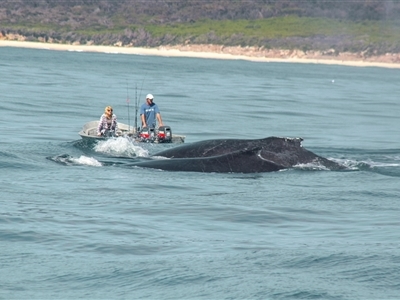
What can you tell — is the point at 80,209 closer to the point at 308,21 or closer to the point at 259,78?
the point at 259,78

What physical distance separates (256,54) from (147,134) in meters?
99.3

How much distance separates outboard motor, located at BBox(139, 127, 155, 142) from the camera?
26.8 meters

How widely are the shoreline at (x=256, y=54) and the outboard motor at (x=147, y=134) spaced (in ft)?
304

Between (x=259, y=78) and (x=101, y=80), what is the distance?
16830 millimetres

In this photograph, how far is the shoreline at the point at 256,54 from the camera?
121250mm

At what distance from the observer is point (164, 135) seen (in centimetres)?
2684

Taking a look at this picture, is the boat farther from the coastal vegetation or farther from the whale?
the coastal vegetation

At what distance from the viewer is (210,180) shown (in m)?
20.5

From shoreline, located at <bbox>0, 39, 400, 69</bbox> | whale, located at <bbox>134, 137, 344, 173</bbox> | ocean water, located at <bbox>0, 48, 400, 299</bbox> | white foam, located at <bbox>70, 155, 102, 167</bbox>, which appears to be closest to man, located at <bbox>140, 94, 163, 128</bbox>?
ocean water, located at <bbox>0, 48, 400, 299</bbox>

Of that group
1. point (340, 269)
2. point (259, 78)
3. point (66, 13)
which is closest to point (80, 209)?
point (340, 269)

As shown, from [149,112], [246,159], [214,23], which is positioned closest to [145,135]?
[149,112]

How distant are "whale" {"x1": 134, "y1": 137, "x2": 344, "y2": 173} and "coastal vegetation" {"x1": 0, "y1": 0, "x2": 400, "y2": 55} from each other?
329ft

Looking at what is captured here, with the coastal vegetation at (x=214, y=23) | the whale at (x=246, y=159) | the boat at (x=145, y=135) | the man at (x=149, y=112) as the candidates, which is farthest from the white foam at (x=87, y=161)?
the coastal vegetation at (x=214, y=23)

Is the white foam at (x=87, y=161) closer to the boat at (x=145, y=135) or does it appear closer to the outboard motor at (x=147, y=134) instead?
the boat at (x=145, y=135)
